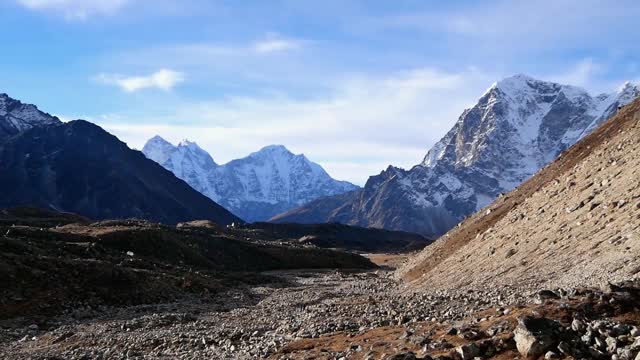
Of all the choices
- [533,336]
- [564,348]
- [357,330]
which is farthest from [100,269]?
[564,348]

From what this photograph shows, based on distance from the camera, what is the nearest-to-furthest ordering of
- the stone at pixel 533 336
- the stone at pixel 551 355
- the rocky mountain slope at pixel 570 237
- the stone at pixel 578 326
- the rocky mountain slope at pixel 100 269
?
the stone at pixel 551 355 < the stone at pixel 533 336 < the stone at pixel 578 326 < the rocky mountain slope at pixel 570 237 < the rocky mountain slope at pixel 100 269

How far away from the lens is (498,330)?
20.0m

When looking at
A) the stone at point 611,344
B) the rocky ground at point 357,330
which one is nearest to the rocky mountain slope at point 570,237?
the rocky ground at point 357,330

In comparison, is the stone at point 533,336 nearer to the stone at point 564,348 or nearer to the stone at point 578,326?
the stone at point 564,348

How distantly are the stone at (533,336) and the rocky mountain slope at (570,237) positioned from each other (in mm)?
9889

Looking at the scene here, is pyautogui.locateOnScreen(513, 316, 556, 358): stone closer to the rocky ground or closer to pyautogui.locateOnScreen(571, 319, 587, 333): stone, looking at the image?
the rocky ground

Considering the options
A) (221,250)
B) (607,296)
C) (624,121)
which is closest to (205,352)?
(607,296)

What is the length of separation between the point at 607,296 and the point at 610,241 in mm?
15876

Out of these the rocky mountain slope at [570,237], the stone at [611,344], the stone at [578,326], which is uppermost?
the rocky mountain slope at [570,237]

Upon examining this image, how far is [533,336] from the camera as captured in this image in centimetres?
1767

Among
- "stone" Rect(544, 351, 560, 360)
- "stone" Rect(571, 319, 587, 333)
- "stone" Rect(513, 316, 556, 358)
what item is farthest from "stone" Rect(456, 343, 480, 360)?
"stone" Rect(571, 319, 587, 333)

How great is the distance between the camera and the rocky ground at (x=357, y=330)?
18.0 metres

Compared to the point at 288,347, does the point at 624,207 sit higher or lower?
Result: higher

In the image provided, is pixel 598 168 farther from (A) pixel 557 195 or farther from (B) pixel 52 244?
(B) pixel 52 244
